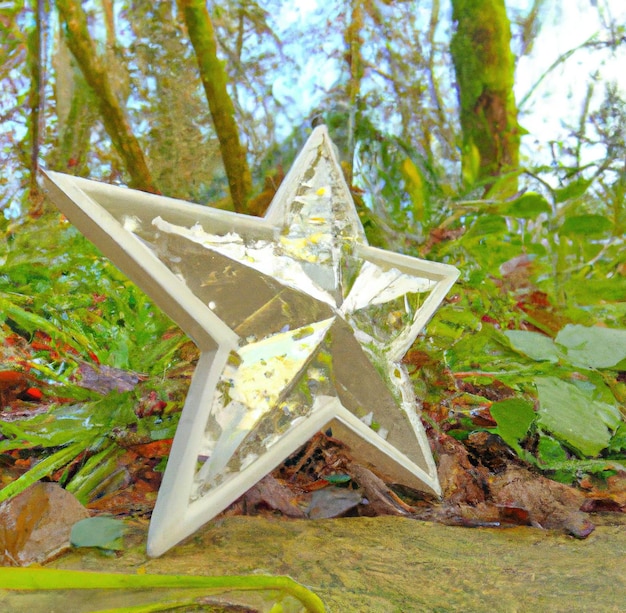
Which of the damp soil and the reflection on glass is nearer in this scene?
the damp soil

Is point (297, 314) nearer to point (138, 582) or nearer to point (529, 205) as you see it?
point (138, 582)

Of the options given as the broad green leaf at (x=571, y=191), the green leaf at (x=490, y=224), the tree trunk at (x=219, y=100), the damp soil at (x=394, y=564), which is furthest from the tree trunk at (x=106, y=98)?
the damp soil at (x=394, y=564)

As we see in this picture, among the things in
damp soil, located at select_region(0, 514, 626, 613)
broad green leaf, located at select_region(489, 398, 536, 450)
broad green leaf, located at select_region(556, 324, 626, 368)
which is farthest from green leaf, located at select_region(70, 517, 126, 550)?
broad green leaf, located at select_region(556, 324, 626, 368)

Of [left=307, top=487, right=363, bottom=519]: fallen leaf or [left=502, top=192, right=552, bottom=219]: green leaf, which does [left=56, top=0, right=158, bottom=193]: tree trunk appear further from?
[left=307, top=487, right=363, bottom=519]: fallen leaf

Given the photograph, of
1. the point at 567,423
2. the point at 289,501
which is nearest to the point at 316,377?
the point at 289,501

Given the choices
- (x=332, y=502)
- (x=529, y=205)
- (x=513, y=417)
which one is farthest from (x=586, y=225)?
(x=332, y=502)

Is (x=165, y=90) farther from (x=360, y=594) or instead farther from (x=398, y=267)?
(x=360, y=594)
